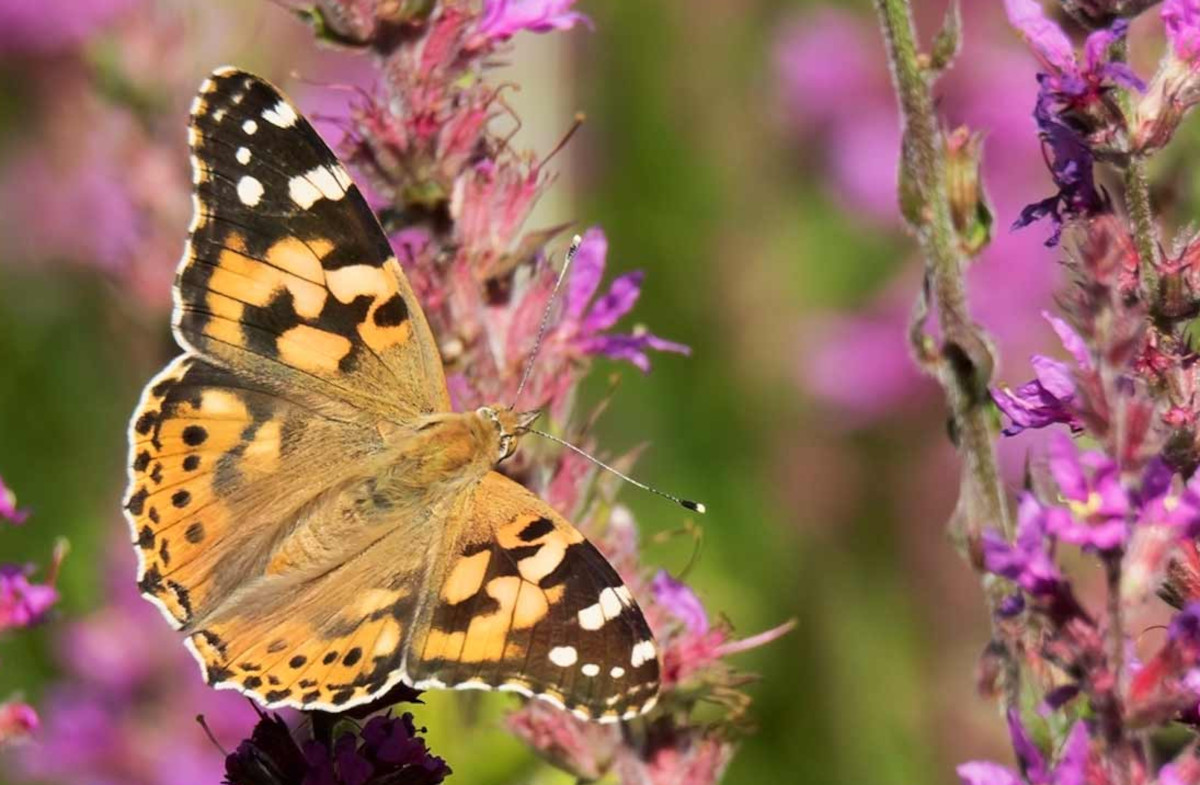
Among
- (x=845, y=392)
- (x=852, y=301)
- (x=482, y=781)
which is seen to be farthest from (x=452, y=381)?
(x=852, y=301)

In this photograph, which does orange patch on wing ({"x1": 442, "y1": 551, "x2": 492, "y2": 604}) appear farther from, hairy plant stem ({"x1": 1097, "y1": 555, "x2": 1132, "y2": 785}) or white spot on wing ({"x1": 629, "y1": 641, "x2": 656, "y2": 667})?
hairy plant stem ({"x1": 1097, "y1": 555, "x2": 1132, "y2": 785})

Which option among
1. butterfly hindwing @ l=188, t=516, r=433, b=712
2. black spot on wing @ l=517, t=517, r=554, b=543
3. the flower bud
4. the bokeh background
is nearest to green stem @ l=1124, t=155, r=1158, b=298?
the flower bud

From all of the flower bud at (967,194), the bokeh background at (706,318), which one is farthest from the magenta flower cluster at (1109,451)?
the bokeh background at (706,318)

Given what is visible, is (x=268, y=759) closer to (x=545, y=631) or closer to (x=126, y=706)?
(x=545, y=631)


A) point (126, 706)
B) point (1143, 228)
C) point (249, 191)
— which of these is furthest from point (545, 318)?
point (126, 706)

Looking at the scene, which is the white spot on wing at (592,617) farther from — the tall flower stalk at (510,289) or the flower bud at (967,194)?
the flower bud at (967,194)
